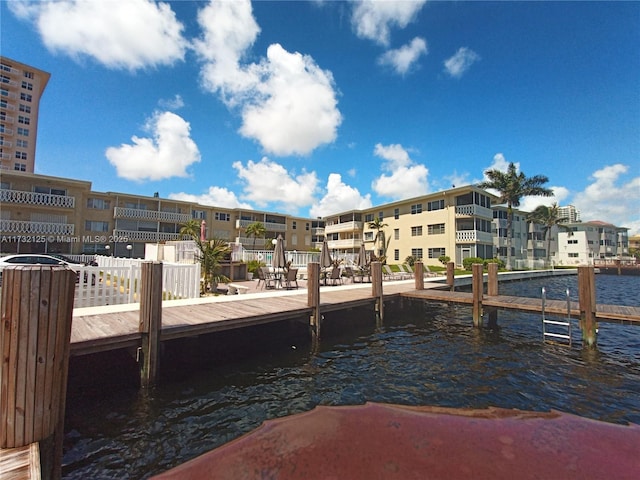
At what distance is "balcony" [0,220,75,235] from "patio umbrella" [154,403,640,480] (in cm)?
3660

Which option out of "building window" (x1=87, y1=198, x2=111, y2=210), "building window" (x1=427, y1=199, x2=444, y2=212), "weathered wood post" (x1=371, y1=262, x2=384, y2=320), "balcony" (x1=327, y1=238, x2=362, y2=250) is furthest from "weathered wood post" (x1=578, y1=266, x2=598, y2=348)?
"building window" (x1=87, y1=198, x2=111, y2=210)

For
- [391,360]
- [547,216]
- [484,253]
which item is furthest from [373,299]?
[547,216]

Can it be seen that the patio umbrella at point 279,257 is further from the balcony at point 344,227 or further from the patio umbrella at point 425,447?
the balcony at point 344,227

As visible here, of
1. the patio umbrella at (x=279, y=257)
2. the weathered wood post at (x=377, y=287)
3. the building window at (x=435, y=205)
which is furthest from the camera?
the building window at (x=435, y=205)

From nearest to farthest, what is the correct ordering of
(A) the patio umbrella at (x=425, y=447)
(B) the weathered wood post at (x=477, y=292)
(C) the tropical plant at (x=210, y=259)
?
Answer: (A) the patio umbrella at (x=425, y=447) < (B) the weathered wood post at (x=477, y=292) < (C) the tropical plant at (x=210, y=259)

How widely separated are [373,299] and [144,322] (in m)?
8.11

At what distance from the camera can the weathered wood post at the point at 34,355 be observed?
2510 millimetres

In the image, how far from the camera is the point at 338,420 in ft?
15.3

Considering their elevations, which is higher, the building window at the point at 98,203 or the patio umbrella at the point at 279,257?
the building window at the point at 98,203

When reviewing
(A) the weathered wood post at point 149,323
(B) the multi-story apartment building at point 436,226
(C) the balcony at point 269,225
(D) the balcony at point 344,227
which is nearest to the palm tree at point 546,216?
(B) the multi-story apartment building at point 436,226

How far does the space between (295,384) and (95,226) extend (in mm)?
37776

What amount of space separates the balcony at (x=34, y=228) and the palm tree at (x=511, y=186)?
152 feet

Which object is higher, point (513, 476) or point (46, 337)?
point (46, 337)

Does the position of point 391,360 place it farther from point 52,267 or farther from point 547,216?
point 547,216
